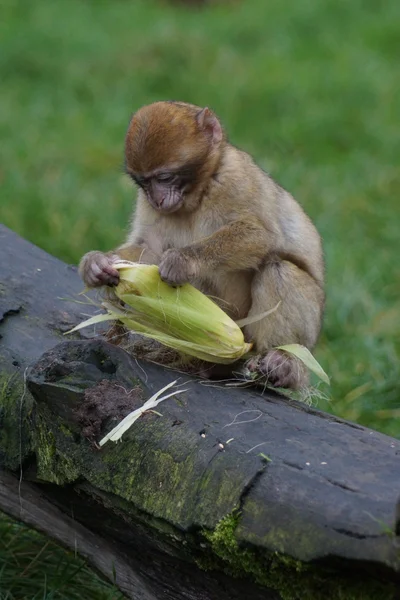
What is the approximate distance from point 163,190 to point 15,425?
1.40m

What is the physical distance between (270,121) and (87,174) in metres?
2.71

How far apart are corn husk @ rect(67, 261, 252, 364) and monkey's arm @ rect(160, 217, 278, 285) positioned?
10 centimetres

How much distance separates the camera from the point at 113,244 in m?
8.29

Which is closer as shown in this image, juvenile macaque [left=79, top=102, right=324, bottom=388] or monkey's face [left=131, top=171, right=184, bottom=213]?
juvenile macaque [left=79, top=102, right=324, bottom=388]

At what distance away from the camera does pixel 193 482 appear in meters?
3.36

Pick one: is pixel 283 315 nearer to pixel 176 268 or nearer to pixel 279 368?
pixel 279 368

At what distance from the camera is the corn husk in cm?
429

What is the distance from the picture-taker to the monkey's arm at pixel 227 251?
4512 mm

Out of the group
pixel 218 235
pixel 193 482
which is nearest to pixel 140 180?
pixel 218 235

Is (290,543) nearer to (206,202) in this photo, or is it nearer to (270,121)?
(206,202)

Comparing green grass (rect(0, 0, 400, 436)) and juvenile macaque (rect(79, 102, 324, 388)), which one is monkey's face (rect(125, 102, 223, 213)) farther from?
green grass (rect(0, 0, 400, 436))

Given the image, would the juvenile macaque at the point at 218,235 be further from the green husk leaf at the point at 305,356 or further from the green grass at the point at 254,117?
the green grass at the point at 254,117

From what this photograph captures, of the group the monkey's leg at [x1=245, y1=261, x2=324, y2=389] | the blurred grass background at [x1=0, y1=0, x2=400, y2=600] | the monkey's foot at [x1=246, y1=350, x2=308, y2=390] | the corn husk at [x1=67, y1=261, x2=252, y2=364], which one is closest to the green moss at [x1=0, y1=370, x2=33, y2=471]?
the corn husk at [x1=67, y1=261, x2=252, y2=364]

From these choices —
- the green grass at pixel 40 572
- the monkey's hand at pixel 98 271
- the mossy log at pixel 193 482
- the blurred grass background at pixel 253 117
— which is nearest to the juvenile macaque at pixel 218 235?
the monkey's hand at pixel 98 271
